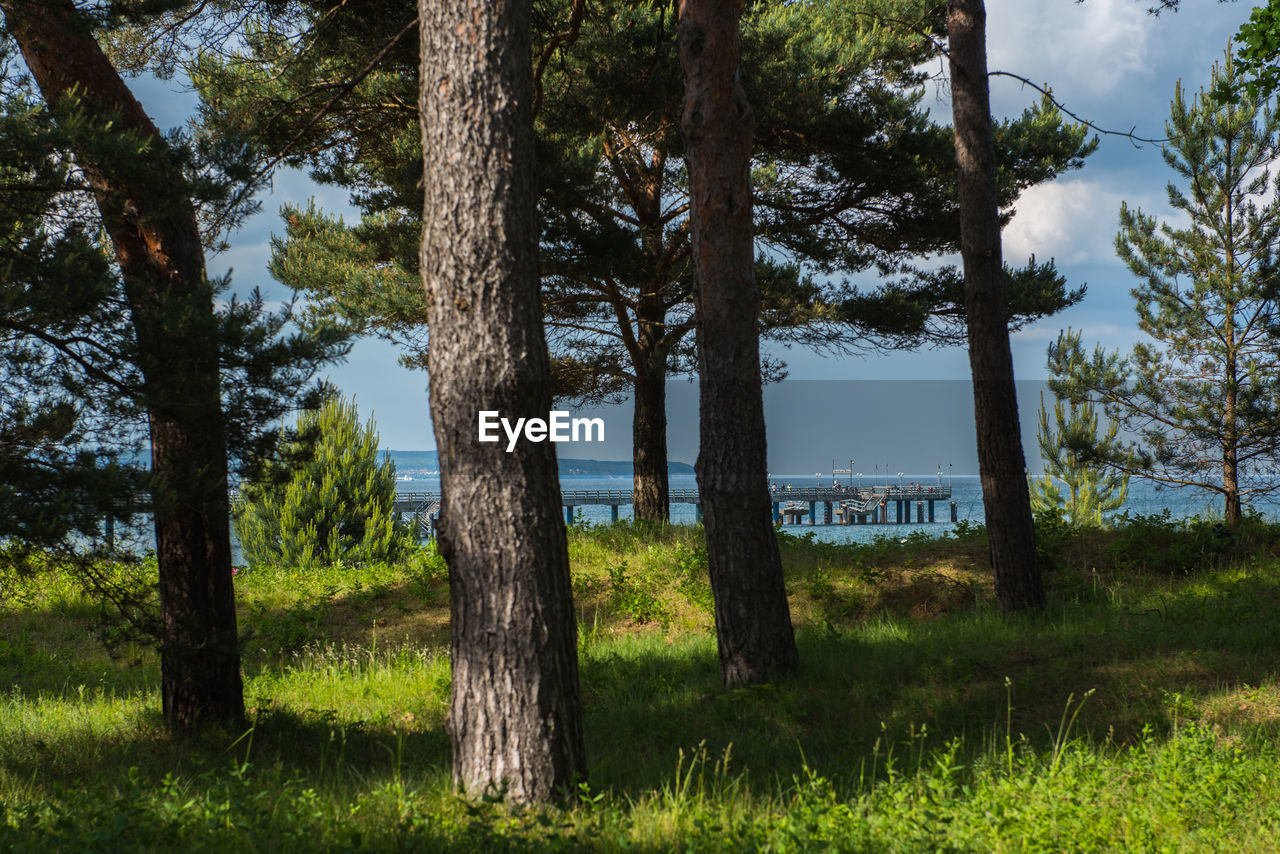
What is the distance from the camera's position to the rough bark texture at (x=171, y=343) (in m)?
5.53

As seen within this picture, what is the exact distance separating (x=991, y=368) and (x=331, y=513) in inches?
472

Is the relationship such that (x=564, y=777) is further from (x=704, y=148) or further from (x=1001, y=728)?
(x=704, y=148)

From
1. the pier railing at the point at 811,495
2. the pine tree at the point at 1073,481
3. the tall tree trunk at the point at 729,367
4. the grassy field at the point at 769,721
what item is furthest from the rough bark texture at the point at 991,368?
the pier railing at the point at 811,495

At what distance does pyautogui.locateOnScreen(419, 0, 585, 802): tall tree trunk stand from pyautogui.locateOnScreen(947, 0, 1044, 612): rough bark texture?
573cm

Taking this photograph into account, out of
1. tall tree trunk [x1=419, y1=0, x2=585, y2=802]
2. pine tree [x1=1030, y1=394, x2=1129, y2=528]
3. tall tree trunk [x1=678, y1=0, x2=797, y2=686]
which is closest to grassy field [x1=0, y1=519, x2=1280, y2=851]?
tall tree trunk [x1=419, y1=0, x2=585, y2=802]

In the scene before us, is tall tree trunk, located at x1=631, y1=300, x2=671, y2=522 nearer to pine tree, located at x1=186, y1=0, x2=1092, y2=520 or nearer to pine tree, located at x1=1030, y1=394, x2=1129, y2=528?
pine tree, located at x1=186, y1=0, x2=1092, y2=520

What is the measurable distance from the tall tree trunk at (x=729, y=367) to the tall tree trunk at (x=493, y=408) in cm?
261

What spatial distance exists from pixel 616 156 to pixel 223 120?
6244mm

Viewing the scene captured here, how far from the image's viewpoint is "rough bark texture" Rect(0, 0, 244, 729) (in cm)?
553

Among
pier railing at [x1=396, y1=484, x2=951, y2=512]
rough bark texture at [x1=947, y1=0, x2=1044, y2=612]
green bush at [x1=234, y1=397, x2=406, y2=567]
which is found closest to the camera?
rough bark texture at [x1=947, y1=0, x2=1044, y2=612]

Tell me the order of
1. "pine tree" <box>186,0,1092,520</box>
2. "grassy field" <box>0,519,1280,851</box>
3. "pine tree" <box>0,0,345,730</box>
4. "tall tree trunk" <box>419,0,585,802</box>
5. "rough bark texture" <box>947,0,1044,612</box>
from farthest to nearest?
"pine tree" <box>186,0,1092,520</box>
"rough bark texture" <box>947,0,1044,612</box>
"pine tree" <box>0,0,345,730</box>
"tall tree trunk" <box>419,0,585,802</box>
"grassy field" <box>0,519,1280,851</box>

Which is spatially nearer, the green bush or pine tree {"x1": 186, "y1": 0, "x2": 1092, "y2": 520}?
pine tree {"x1": 186, "y1": 0, "x2": 1092, "y2": 520}

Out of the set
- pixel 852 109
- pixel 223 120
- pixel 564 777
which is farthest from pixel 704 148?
pixel 852 109

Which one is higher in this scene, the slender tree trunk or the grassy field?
the slender tree trunk
